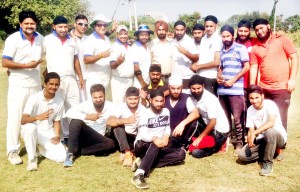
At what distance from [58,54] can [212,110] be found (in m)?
2.76

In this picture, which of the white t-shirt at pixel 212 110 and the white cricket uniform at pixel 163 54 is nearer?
the white t-shirt at pixel 212 110

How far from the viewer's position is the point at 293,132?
680 cm

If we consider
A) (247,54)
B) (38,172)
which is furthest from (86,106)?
(247,54)

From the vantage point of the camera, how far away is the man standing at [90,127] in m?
5.27

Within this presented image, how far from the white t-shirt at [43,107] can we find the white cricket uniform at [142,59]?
155 centimetres

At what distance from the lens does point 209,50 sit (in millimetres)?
5945

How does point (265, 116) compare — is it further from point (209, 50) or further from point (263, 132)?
point (209, 50)

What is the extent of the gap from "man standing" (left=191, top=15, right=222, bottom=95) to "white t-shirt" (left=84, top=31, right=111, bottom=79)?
163 cm

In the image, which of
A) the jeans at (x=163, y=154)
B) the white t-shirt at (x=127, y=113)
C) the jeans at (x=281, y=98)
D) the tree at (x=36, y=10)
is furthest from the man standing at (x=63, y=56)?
the tree at (x=36, y=10)

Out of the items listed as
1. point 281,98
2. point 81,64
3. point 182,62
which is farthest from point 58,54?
point 281,98

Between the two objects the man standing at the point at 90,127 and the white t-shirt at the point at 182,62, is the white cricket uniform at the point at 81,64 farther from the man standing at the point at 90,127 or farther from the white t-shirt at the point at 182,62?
the white t-shirt at the point at 182,62

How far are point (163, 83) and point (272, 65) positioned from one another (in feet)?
6.21

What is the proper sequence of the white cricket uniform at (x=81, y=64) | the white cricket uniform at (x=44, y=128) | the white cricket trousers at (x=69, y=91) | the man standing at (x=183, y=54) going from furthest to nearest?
the white cricket uniform at (x=81, y=64)
the man standing at (x=183, y=54)
the white cricket trousers at (x=69, y=91)
the white cricket uniform at (x=44, y=128)

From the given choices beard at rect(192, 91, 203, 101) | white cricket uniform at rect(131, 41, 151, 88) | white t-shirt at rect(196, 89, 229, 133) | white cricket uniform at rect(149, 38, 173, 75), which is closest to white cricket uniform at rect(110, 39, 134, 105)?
white cricket uniform at rect(131, 41, 151, 88)
